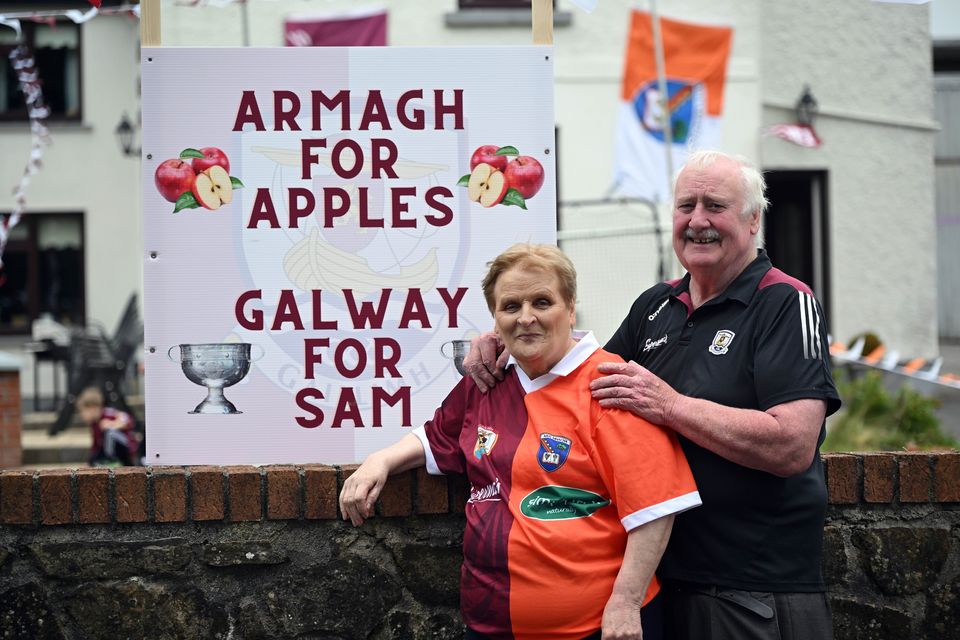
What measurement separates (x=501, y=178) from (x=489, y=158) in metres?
0.07

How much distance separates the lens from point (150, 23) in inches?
137

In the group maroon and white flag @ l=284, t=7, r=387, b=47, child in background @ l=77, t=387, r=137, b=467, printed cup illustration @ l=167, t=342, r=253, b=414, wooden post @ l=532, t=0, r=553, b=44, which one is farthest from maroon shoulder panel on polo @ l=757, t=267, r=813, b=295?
maroon and white flag @ l=284, t=7, r=387, b=47

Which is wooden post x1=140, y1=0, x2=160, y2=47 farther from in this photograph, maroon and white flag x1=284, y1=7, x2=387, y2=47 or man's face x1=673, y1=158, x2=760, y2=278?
maroon and white flag x1=284, y1=7, x2=387, y2=47

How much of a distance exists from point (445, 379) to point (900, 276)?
37.2 feet

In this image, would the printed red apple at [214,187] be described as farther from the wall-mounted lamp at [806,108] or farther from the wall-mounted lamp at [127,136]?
the wall-mounted lamp at [127,136]

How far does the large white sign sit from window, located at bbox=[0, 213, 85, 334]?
14502 mm

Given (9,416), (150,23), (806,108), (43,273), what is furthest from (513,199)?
(43,273)

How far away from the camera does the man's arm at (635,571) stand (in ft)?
8.09

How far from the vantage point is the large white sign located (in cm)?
345

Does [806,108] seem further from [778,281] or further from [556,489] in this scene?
[556,489]

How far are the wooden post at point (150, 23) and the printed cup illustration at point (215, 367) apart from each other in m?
0.97

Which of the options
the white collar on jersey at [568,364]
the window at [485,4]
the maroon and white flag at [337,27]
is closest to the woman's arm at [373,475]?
the white collar on jersey at [568,364]

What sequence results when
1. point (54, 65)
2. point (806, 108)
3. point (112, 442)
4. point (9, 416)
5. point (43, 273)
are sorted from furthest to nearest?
point (54, 65) → point (43, 273) → point (806, 108) → point (9, 416) → point (112, 442)

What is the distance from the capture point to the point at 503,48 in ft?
11.5
